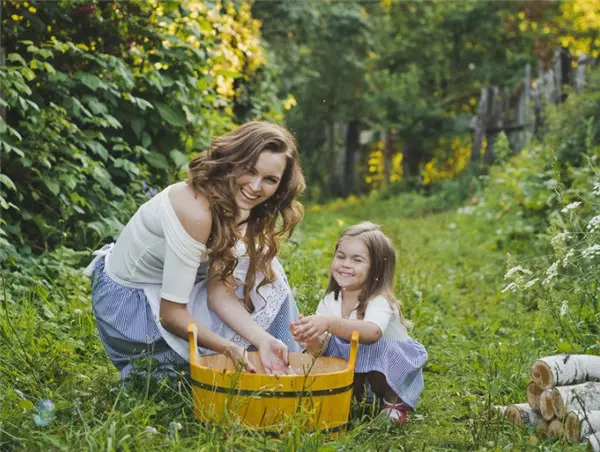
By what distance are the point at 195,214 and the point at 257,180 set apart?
271 mm

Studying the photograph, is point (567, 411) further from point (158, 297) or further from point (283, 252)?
point (283, 252)

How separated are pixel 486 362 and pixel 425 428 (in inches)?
27.5

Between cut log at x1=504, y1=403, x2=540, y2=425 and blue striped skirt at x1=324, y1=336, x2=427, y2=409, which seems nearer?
cut log at x1=504, y1=403, x2=540, y2=425

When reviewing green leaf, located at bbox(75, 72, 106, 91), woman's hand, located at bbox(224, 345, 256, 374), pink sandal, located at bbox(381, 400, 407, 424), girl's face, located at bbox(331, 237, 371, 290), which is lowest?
pink sandal, located at bbox(381, 400, 407, 424)

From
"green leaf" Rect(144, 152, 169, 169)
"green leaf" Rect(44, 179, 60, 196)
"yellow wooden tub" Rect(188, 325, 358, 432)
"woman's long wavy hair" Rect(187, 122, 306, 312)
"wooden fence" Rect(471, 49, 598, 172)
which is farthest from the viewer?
"wooden fence" Rect(471, 49, 598, 172)

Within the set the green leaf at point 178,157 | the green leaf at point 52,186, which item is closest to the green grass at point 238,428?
the green leaf at point 52,186

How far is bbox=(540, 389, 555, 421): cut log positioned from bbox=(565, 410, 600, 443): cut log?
8 cm

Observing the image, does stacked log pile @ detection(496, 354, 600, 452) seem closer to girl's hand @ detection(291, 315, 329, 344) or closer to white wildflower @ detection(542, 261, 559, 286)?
white wildflower @ detection(542, 261, 559, 286)

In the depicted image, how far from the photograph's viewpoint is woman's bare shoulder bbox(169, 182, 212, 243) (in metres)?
3.01

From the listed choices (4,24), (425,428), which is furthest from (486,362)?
(4,24)

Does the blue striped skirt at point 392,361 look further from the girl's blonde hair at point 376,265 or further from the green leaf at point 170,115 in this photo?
the green leaf at point 170,115

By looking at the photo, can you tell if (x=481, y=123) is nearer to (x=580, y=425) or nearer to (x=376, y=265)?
(x=376, y=265)

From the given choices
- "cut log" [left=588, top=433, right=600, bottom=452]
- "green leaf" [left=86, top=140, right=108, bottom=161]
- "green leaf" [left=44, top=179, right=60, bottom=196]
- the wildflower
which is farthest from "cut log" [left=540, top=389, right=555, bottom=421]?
"green leaf" [left=86, top=140, right=108, bottom=161]

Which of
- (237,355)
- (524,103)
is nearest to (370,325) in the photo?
(237,355)
